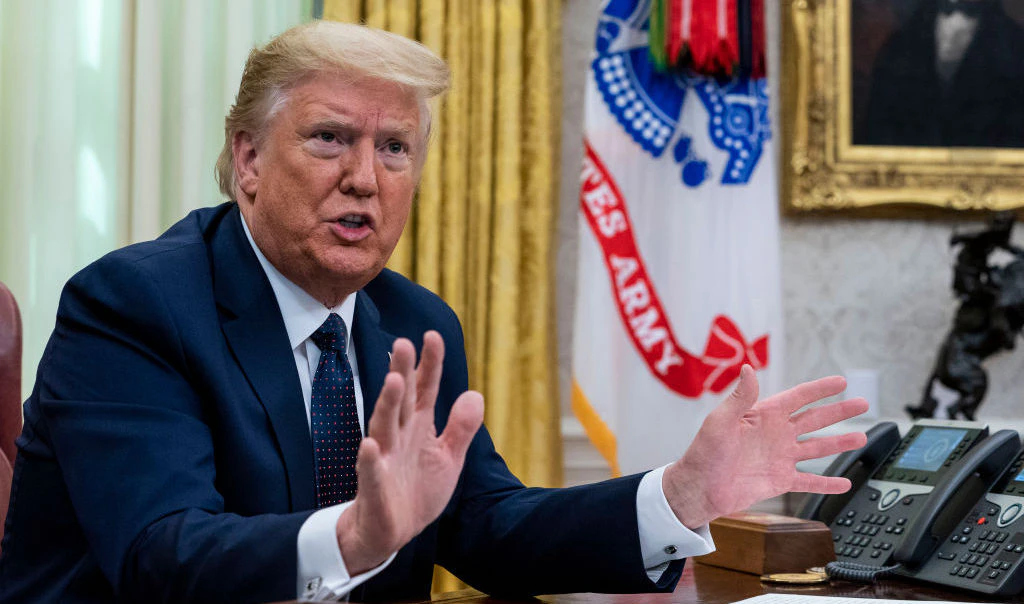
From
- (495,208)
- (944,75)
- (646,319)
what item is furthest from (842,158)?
(495,208)

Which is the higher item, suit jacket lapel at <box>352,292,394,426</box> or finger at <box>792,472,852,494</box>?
suit jacket lapel at <box>352,292,394,426</box>

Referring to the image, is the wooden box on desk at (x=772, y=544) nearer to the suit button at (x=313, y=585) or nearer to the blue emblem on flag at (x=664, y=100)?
the suit button at (x=313, y=585)

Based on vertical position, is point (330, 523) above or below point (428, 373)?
below

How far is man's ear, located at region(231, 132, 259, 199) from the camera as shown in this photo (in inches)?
68.0

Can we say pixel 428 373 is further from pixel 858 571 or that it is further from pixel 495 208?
pixel 495 208

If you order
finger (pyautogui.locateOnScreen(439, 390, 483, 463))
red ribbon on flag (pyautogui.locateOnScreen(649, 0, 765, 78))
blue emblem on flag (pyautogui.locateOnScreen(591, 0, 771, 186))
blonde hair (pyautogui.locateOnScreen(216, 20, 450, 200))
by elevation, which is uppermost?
red ribbon on flag (pyautogui.locateOnScreen(649, 0, 765, 78))

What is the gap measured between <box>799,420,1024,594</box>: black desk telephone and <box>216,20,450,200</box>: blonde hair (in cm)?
95

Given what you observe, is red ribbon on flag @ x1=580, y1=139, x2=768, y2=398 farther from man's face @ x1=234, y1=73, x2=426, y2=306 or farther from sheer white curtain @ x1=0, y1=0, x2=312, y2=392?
man's face @ x1=234, y1=73, x2=426, y2=306

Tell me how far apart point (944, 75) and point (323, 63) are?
9.85 feet

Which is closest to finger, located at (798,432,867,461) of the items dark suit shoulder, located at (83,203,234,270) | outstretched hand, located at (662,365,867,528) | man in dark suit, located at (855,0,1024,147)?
outstretched hand, located at (662,365,867,528)

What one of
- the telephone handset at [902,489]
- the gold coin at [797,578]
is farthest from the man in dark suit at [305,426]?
the telephone handset at [902,489]

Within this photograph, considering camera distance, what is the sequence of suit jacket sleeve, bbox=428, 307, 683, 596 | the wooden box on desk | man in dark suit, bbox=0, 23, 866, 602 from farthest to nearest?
the wooden box on desk → suit jacket sleeve, bbox=428, 307, 683, 596 → man in dark suit, bbox=0, 23, 866, 602

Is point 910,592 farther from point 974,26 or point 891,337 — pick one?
point 974,26

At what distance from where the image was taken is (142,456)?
131 cm
